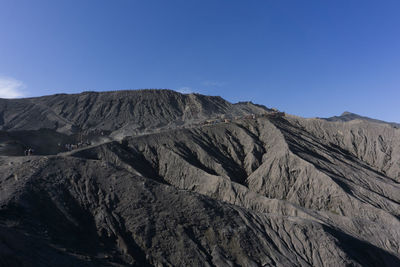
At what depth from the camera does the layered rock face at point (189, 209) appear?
2572 centimetres

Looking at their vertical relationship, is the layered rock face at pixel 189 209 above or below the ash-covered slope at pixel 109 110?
below

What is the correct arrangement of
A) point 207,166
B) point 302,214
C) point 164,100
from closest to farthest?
point 302,214 → point 207,166 → point 164,100

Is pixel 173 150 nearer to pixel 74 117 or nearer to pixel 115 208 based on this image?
pixel 115 208

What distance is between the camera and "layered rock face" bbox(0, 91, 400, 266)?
84.4 ft

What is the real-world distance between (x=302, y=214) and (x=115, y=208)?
75.3 feet

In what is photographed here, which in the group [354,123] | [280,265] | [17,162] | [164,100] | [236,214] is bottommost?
[280,265]

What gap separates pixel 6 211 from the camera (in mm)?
24656

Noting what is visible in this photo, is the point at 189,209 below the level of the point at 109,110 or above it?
below

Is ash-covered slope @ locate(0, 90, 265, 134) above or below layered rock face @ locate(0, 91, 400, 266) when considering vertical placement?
above

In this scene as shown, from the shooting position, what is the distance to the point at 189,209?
30078 mm

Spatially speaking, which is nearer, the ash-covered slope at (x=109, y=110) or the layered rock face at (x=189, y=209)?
the layered rock face at (x=189, y=209)

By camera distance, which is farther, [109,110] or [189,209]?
[109,110]

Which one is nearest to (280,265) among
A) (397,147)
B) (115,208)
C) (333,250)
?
(333,250)

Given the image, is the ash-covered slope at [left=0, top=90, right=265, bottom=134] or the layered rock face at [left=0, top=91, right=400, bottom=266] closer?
the layered rock face at [left=0, top=91, right=400, bottom=266]
